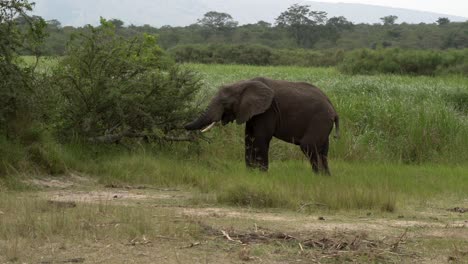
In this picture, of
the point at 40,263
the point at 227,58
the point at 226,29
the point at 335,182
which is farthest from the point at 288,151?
the point at 226,29

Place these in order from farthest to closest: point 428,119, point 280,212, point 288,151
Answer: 1. point 428,119
2. point 288,151
3. point 280,212

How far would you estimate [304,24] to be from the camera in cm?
8038

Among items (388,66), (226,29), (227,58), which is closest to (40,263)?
(388,66)

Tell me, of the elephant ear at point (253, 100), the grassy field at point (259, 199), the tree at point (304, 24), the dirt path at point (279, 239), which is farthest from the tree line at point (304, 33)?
the dirt path at point (279, 239)

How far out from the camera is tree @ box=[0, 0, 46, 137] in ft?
33.7

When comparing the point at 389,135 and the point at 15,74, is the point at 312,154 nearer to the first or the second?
the point at 15,74

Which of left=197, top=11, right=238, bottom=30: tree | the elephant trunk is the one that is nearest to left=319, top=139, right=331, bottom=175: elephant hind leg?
the elephant trunk

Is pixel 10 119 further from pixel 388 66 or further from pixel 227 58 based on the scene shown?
pixel 227 58

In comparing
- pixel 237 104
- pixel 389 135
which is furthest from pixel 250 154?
pixel 389 135

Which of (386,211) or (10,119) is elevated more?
(10,119)

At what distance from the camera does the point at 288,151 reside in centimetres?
1489

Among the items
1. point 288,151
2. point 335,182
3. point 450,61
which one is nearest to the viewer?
point 335,182

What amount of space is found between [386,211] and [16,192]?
461 cm

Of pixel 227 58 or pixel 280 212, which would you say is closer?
pixel 280 212
